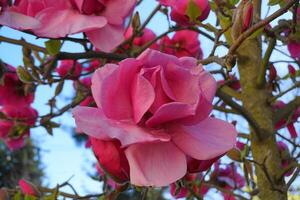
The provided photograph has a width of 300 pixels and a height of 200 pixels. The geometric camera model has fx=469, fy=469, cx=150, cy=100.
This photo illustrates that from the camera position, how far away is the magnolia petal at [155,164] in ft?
1.65

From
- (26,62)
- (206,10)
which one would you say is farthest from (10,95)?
(206,10)

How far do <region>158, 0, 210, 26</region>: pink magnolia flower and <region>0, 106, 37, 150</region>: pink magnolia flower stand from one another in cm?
67

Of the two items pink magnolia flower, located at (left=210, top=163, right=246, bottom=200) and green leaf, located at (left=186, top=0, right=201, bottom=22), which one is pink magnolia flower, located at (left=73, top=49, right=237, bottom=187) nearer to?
green leaf, located at (left=186, top=0, right=201, bottom=22)

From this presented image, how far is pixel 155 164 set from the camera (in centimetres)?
Answer: 52

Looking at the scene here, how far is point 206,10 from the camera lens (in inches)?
33.7

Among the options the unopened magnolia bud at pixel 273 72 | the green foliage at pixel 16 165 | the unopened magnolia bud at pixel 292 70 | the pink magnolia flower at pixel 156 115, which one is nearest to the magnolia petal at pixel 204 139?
the pink magnolia flower at pixel 156 115

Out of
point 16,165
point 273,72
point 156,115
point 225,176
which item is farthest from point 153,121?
point 16,165

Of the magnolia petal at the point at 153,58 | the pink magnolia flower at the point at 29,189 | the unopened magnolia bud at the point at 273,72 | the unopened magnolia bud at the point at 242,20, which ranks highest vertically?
the unopened magnolia bud at the point at 242,20

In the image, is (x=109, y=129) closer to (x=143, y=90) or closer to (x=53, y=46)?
(x=143, y=90)

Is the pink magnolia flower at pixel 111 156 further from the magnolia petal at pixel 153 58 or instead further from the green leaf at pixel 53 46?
the green leaf at pixel 53 46

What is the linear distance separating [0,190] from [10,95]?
19.5 inches

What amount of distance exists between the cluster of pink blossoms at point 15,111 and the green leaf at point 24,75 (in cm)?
28

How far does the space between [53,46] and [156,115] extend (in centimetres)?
35

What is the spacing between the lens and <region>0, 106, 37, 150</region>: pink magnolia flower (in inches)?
55.1
